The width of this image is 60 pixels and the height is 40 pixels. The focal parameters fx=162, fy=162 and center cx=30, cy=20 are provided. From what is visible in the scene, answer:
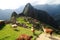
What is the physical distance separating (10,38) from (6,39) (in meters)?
1.30

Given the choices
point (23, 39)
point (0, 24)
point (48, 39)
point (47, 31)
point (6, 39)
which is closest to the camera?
point (23, 39)

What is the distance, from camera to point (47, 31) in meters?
50.2

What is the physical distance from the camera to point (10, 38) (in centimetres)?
4356

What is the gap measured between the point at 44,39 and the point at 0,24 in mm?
21957

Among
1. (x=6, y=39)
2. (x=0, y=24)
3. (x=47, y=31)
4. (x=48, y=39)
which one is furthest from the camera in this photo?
(x=0, y=24)

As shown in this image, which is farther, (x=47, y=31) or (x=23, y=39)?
(x=47, y=31)

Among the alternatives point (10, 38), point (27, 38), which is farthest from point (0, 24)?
point (27, 38)

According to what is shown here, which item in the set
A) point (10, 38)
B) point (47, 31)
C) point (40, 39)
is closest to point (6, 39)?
point (10, 38)

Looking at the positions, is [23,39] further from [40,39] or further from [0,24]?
[0,24]

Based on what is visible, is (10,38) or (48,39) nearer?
(10,38)

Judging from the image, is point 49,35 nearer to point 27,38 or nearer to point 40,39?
point 40,39

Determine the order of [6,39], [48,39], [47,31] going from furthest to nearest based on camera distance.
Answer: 1. [47,31]
2. [48,39]
3. [6,39]

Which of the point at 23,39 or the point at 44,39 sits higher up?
the point at 23,39

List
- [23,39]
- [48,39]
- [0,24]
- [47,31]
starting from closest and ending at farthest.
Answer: [23,39], [48,39], [47,31], [0,24]
